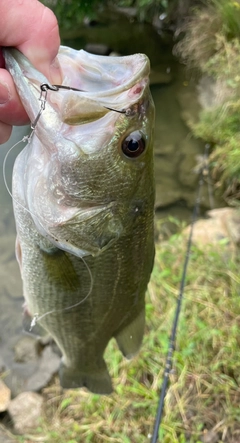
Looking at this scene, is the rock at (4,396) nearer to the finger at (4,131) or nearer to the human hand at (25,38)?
the finger at (4,131)

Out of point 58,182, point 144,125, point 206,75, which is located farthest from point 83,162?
point 206,75

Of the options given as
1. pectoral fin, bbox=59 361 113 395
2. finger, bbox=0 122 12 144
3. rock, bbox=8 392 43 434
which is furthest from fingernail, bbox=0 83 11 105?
rock, bbox=8 392 43 434

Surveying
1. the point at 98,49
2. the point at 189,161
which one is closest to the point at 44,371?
the point at 189,161

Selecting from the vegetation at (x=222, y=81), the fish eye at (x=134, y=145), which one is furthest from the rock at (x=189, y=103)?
the fish eye at (x=134, y=145)

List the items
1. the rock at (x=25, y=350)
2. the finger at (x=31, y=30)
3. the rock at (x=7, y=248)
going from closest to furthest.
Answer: the finger at (x=31, y=30) → the rock at (x=25, y=350) → the rock at (x=7, y=248)

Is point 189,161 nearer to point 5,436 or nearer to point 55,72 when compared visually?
point 5,436

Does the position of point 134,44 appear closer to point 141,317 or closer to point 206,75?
point 206,75

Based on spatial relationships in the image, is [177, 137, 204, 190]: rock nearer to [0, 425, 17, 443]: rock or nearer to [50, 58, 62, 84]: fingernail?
[0, 425, 17, 443]: rock
